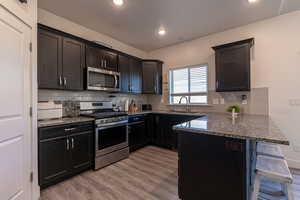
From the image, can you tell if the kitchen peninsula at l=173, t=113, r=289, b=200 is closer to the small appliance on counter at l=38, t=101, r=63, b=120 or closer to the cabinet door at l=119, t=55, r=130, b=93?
the small appliance on counter at l=38, t=101, r=63, b=120

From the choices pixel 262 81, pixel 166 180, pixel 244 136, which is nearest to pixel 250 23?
pixel 262 81

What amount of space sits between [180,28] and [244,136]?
2.78m

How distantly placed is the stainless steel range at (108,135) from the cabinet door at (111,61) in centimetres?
88

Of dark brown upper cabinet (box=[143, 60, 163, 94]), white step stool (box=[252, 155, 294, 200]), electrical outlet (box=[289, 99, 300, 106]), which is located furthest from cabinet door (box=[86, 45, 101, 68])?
electrical outlet (box=[289, 99, 300, 106])

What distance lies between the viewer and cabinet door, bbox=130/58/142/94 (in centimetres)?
374

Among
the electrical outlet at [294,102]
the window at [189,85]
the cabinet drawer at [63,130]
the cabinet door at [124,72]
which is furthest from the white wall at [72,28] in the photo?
the electrical outlet at [294,102]

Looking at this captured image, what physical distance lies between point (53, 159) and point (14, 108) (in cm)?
93

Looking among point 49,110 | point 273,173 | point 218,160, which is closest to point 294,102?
point 273,173

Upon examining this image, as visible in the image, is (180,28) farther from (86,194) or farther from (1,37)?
(86,194)

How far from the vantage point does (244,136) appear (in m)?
1.17

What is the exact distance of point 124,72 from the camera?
3.52 metres

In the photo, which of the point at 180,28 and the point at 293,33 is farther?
the point at 180,28

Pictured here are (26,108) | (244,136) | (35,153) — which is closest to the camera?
(244,136)

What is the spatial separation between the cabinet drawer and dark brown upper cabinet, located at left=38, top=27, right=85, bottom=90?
713 mm
